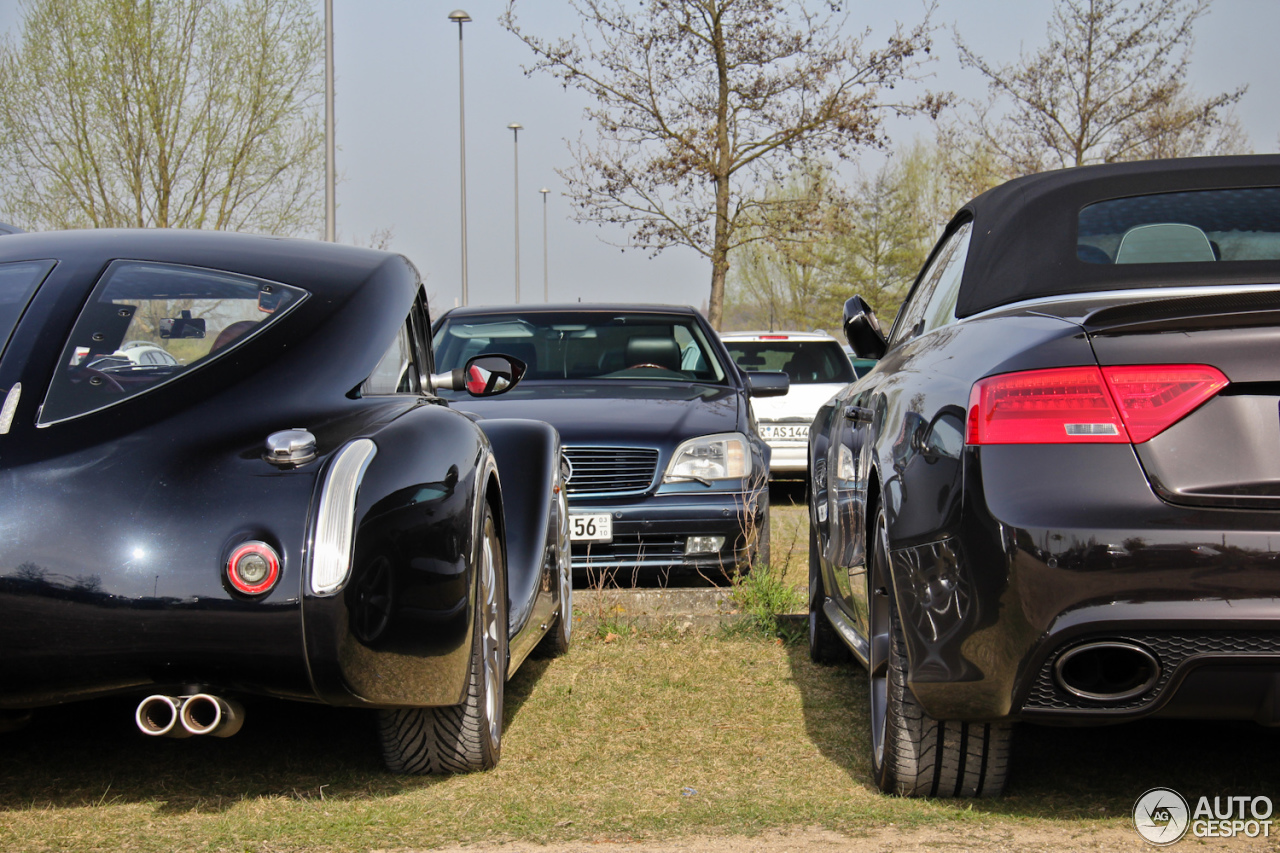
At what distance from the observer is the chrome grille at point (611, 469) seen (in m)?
6.75

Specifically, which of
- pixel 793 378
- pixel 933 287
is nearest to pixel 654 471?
pixel 933 287

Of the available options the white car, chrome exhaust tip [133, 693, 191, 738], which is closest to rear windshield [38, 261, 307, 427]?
chrome exhaust tip [133, 693, 191, 738]

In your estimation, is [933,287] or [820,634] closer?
[933,287]

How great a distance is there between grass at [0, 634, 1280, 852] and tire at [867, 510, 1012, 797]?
50mm

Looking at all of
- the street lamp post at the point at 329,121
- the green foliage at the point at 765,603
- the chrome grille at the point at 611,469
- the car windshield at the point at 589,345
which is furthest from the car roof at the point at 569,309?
the street lamp post at the point at 329,121

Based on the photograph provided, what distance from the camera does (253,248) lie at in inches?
142

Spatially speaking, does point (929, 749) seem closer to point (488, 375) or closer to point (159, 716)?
point (159, 716)

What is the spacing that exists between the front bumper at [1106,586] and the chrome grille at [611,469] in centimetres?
401

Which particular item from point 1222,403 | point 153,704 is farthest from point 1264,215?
point 153,704

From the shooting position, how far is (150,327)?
3.26 metres

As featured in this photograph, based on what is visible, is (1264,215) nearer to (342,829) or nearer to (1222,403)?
(1222,403)

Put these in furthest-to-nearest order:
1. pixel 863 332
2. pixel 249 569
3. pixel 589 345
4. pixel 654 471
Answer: pixel 589 345
pixel 654 471
pixel 863 332
pixel 249 569

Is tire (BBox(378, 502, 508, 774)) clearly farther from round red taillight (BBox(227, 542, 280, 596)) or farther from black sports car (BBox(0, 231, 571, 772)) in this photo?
round red taillight (BBox(227, 542, 280, 596))

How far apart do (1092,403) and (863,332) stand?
2.17 meters
